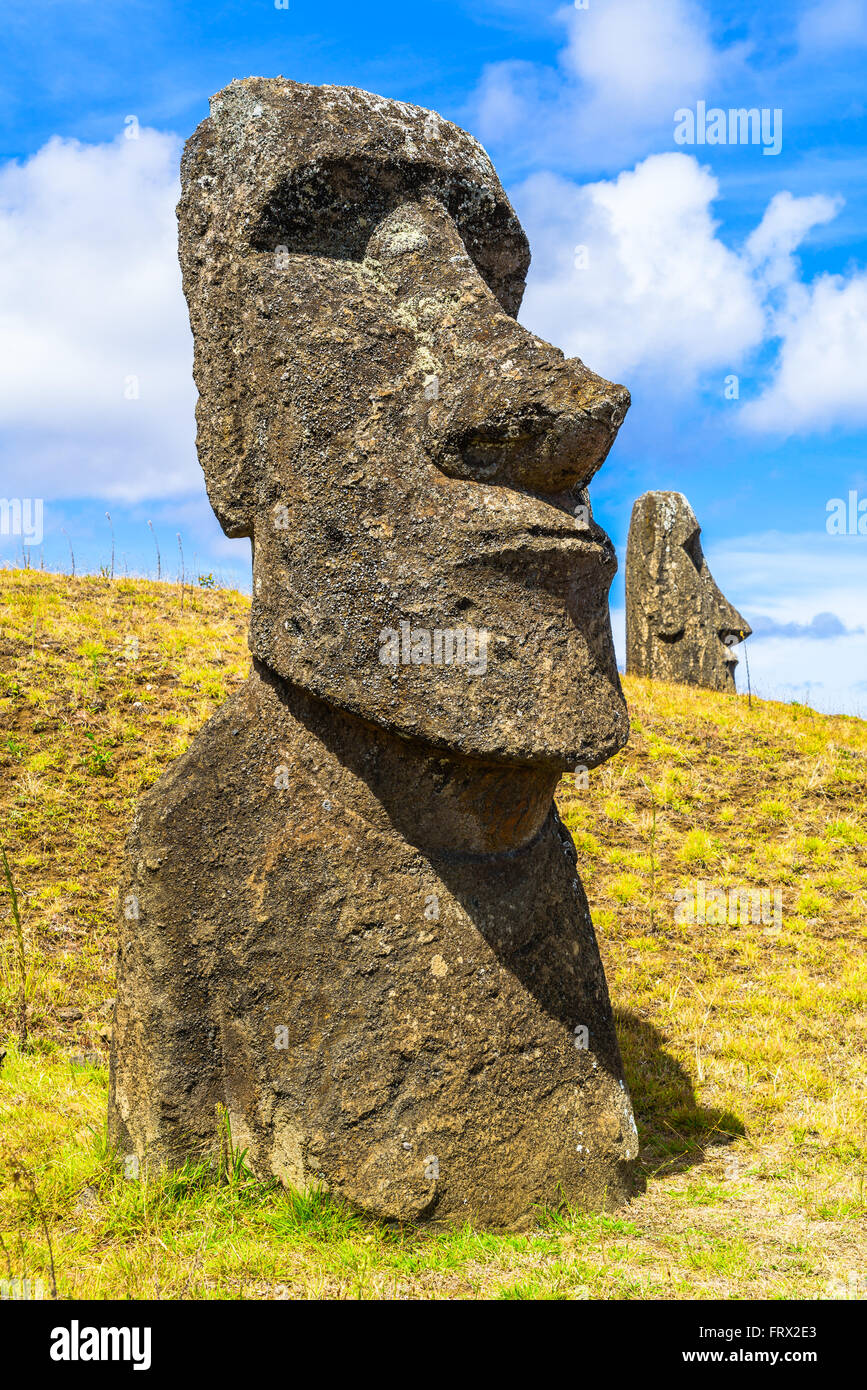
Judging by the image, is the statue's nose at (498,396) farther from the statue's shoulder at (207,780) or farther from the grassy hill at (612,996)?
the grassy hill at (612,996)

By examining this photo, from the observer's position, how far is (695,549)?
15.4 m

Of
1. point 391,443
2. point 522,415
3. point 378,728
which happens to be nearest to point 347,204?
point 391,443

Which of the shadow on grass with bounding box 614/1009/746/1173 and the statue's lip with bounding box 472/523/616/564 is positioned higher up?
the statue's lip with bounding box 472/523/616/564

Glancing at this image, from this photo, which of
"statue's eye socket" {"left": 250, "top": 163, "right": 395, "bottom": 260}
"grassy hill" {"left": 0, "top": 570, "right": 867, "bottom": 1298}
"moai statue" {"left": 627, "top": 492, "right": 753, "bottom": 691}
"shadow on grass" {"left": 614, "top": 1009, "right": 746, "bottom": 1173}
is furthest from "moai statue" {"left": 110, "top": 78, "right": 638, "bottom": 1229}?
"moai statue" {"left": 627, "top": 492, "right": 753, "bottom": 691}

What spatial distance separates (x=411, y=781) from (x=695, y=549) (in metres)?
12.2

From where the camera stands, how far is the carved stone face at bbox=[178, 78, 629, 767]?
3.77 metres

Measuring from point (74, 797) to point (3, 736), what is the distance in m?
0.96

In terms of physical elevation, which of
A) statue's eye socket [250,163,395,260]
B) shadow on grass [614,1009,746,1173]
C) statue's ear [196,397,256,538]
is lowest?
shadow on grass [614,1009,746,1173]

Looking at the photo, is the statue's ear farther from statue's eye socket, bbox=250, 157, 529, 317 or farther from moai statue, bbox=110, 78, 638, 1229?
statue's eye socket, bbox=250, 157, 529, 317

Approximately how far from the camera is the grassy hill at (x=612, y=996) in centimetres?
381

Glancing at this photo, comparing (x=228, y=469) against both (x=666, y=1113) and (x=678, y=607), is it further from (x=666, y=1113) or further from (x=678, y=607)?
(x=678, y=607)

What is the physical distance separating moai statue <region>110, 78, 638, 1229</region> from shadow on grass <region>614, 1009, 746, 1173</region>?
0.79 meters

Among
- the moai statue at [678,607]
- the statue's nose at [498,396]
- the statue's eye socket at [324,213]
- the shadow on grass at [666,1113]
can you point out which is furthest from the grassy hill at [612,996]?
the statue's eye socket at [324,213]

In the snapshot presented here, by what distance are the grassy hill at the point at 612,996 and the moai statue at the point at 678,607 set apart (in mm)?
1723
